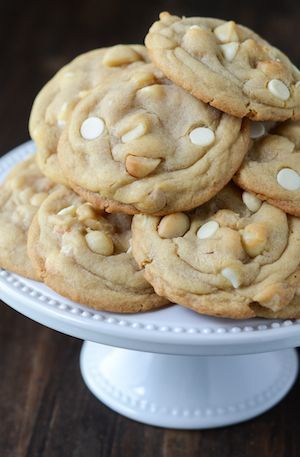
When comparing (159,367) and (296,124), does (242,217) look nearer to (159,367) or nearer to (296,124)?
(296,124)

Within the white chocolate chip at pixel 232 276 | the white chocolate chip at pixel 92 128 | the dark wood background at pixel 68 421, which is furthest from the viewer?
the dark wood background at pixel 68 421

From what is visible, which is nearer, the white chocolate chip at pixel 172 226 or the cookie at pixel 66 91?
the white chocolate chip at pixel 172 226

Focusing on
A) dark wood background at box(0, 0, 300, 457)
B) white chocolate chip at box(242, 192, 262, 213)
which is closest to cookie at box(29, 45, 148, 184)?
white chocolate chip at box(242, 192, 262, 213)

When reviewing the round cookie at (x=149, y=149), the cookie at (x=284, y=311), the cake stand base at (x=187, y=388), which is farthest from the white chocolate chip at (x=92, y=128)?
the cake stand base at (x=187, y=388)

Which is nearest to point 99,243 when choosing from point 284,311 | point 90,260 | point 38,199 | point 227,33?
point 90,260

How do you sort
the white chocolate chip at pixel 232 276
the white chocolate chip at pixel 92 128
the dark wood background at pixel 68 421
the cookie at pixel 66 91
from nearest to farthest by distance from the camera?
the white chocolate chip at pixel 232 276 < the white chocolate chip at pixel 92 128 < the cookie at pixel 66 91 < the dark wood background at pixel 68 421

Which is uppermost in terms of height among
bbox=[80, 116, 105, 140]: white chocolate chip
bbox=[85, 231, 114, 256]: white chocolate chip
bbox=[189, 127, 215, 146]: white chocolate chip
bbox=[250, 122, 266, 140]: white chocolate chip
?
bbox=[80, 116, 105, 140]: white chocolate chip

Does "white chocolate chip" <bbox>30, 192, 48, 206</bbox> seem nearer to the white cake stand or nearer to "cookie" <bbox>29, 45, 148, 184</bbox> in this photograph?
"cookie" <bbox>29, 45, 148, 184</bbox>

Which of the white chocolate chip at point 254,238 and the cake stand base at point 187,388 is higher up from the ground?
the white chocolate chip at point 254,238

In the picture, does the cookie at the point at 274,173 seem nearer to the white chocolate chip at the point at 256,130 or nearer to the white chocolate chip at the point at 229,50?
the white chocolate chip at the point at 256,130
